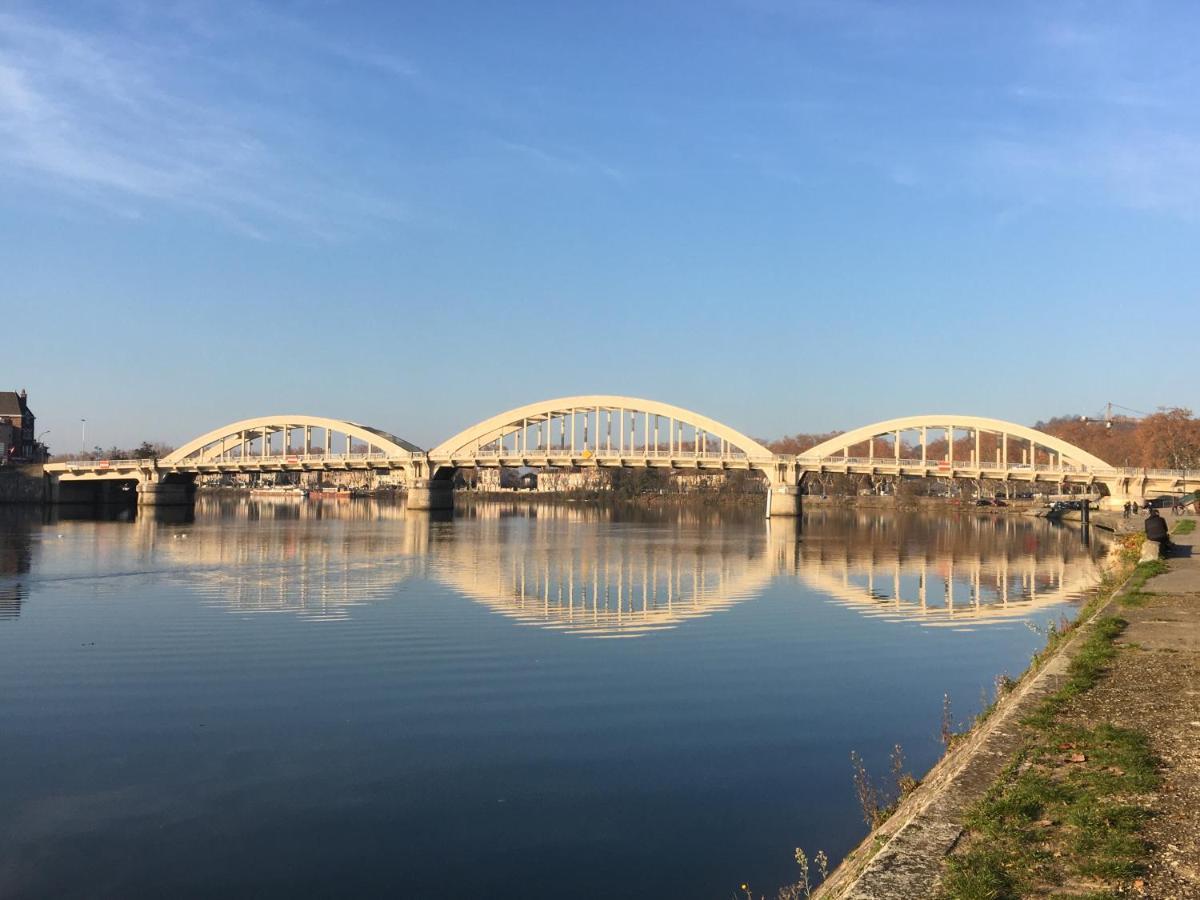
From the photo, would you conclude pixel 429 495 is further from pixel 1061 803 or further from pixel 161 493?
pixel 1061 803

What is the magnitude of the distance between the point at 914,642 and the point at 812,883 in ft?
38.0

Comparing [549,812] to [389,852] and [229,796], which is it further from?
[229,796]

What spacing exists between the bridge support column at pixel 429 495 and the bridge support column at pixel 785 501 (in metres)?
30.4

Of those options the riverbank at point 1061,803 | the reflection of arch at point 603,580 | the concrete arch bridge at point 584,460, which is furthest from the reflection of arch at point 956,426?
the riverbank at point 1061,803

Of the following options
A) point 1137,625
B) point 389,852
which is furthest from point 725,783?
point 1137,625

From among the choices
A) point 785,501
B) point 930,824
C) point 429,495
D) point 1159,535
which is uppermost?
point 429,495

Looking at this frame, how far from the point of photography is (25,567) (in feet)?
98.5

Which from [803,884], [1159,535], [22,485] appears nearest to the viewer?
[803,884]

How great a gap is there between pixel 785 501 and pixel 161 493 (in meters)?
57.5

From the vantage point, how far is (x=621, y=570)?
105ft

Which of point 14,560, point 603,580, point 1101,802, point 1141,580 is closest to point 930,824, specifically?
point 1101,802

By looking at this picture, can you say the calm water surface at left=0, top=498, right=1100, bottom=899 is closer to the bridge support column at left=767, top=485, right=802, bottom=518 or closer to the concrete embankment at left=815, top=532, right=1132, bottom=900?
the concrete embankment at left=815, top=532, right=1132, bottom=900

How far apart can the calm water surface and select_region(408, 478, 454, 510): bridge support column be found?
199ft

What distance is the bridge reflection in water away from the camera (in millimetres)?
22453
